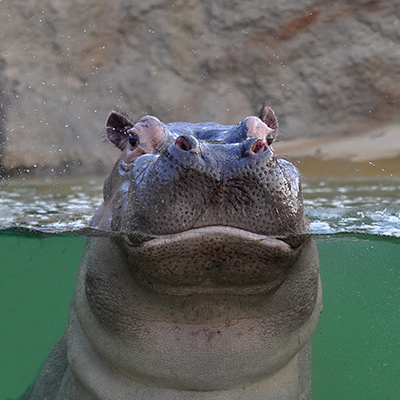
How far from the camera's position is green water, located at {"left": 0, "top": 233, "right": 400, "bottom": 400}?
4309 mm

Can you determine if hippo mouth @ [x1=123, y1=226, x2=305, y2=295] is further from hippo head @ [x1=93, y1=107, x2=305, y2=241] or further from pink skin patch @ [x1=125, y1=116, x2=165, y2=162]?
pink skin patch @ [x1=125, y1=116, x2=165, y2=162]

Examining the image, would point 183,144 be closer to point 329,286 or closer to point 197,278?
point 197,278

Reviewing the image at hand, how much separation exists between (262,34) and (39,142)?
264 cm

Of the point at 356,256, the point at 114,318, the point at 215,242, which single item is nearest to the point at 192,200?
the point at 215,242

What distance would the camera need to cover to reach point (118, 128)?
363 cm

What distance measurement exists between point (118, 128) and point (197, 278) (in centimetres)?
162

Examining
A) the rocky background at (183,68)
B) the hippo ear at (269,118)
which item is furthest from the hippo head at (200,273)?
the rocky background at (183,68)

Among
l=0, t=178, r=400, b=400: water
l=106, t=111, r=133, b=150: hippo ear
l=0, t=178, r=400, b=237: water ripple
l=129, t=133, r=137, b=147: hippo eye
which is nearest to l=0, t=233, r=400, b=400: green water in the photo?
l=0, t=178, r=400, b=400: water

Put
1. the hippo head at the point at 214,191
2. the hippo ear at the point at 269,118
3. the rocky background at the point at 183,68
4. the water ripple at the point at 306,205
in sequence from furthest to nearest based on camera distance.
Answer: the rocky background at the point at 183,68
the water ripple at the point at 306,205
the hippo ear at the point at 269,118
the hippo head at the point at 214,191

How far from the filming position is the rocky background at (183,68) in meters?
5.46

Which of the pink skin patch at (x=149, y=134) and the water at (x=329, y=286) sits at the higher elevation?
the pink skin patch at (x=149, y=134)

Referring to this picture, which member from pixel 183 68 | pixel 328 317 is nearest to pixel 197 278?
pixel 328 317

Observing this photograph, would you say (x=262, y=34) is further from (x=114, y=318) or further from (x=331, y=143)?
(x=114, y=318)

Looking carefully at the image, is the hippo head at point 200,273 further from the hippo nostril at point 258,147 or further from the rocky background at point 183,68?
the rocky background at point 183,68
